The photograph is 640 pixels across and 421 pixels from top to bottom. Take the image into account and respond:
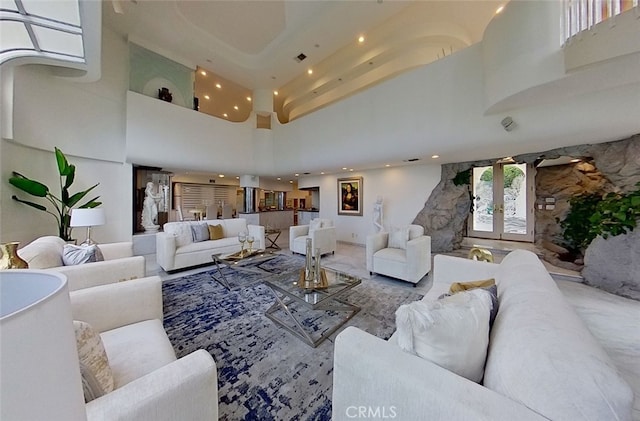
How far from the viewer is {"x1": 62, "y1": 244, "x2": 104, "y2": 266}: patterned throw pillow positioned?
2.24 m

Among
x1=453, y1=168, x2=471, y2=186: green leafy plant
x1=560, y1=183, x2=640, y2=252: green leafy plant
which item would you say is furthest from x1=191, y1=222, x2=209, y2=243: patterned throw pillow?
x1=560, y1=183, x2=640, y2=252: green leafy plant

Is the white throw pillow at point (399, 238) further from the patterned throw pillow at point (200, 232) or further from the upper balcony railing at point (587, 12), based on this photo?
the patterned throw pillow at point (200, 232)

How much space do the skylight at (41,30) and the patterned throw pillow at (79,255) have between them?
2.40 meters

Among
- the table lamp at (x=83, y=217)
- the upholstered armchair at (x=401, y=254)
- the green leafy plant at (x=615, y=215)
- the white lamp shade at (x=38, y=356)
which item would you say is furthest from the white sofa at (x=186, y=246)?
the green leafy plant at (x=615, y=215)

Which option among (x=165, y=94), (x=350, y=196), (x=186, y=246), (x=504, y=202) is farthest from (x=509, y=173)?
(x=165, y=94)

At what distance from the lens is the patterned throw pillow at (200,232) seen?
4.48 metres

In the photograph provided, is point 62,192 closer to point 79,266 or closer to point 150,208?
point 150,208

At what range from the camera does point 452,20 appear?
191 inches

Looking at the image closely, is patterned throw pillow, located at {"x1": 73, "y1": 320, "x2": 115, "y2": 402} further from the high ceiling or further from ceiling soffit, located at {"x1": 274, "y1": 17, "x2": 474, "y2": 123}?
ceiling soffit, located at {"x1": 274, "y1": 17, "x2": 474, "y2": 123}

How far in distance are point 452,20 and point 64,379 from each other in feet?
22.9

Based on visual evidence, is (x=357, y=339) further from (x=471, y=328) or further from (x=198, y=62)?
(x=198, y=62)

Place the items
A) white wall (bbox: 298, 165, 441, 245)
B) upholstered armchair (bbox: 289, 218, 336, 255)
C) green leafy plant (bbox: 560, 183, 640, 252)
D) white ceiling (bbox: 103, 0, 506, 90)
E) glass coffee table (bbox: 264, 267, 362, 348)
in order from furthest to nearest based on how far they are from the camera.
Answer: white wall (bbox: 298, 165, 441, 245), upholstered armchair (bbox: 289, 218, 336, 255), white ceiling (bbox: 103, 0, 506, 90), green leafy plant (bbox: 560, 183, 640, 252), glass coffee table (bbox: 264, 267, 362, 348)

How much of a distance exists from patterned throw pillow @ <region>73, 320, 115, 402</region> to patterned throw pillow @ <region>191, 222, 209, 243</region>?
3765 millimetres

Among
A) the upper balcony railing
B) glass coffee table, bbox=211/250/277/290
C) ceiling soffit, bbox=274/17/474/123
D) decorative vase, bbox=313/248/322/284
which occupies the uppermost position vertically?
ceiling soffit, bbox=274/17/474/123
